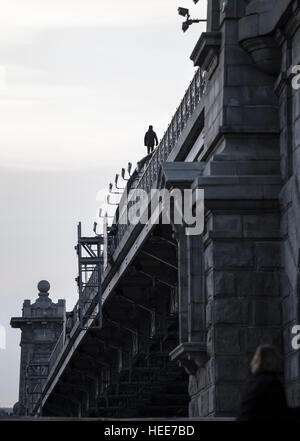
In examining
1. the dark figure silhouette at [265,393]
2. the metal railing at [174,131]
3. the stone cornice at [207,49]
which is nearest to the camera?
the dark figure silhouette at [265,393]

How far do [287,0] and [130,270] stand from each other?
2192cm

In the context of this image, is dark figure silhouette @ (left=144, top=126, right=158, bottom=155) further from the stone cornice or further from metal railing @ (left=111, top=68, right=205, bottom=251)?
the stone cornice

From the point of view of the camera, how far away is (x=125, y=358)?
6450 cm

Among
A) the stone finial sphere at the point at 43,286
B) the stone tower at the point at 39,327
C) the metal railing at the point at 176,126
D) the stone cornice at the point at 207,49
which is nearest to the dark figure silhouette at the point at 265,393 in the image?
the stone cornice at the point at 207,49

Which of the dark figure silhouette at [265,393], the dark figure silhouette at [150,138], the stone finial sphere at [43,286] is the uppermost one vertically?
the stone finial sphere at [43,286]

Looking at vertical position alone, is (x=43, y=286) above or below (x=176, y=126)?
above

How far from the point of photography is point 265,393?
15031mm

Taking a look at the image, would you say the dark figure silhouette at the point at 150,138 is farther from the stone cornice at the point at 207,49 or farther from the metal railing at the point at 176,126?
the stone cornice at the point at 207,49

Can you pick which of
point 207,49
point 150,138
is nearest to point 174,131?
point 207,49

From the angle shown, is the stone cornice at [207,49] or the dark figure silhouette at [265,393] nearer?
the dark figure silhouette at [265,393]

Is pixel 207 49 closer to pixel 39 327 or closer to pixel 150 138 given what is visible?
pixel 150 138

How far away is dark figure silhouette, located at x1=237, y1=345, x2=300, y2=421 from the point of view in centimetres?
1503

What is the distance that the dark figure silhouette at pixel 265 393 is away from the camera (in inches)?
592

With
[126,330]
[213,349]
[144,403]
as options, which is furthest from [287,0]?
[144,403]
